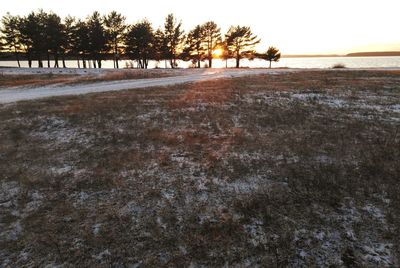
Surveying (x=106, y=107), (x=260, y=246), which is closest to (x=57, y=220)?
(x=260, y=246)

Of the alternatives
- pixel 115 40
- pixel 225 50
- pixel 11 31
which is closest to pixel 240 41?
pixel 225 50

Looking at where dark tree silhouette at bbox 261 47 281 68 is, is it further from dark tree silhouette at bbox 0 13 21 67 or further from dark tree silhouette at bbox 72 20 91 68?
dark tree silhouette at bbox 0 13 21 67

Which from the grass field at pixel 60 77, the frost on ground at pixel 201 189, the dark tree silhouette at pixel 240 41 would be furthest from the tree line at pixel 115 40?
the frost on ground at pixel 201 189

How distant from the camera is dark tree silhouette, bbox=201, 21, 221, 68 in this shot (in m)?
67.2

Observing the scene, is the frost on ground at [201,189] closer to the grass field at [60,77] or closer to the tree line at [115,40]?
the grass field at [60,77]

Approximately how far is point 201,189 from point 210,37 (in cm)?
6640

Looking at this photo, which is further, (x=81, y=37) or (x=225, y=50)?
(x=225, y=50)

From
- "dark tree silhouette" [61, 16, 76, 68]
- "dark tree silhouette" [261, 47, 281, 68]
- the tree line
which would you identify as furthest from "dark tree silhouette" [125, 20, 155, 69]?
"dark tree silhouette" [261, 47, 281, 68]

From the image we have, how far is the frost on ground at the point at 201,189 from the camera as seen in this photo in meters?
4.93

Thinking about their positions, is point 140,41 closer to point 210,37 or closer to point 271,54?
point 210,37

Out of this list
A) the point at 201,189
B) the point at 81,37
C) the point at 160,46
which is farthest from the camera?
the point at 160,46

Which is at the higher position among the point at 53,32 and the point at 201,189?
the point at 53,32

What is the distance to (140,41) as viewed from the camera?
6178 centimetres

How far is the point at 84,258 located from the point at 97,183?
267 centimetres
